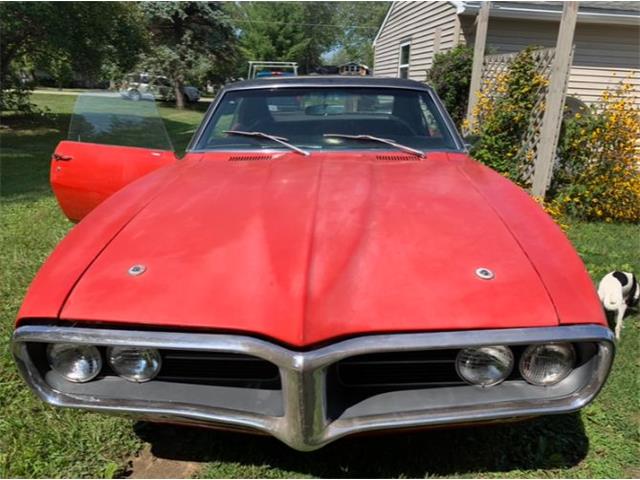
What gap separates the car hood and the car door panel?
3.76ft

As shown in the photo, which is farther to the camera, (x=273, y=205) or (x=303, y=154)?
(x=303, y=154)

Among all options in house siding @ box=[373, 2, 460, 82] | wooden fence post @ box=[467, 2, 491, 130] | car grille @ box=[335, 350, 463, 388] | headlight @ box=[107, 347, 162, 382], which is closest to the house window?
house siding @ box=[373, 2, 460, 82]

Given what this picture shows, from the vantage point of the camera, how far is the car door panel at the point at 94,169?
3295 mm

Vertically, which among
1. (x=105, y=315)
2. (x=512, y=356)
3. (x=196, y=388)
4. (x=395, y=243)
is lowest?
(x=196, y=388)

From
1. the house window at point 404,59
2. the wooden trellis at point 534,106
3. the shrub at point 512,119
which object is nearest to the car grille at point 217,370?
the shrub at point 512,119

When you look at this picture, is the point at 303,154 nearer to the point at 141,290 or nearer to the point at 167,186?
the point at 167,186

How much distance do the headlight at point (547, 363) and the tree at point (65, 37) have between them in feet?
35.5

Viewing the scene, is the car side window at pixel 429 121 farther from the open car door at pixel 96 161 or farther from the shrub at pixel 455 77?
the shrub at pixel 455 77

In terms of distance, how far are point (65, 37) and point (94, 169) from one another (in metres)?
8.34

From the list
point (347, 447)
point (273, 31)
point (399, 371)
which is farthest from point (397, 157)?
point (273, 31)

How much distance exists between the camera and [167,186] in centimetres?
243

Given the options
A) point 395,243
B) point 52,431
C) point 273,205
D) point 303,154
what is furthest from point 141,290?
point 303,154

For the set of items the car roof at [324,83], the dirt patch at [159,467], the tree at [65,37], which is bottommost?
the dirt patch at [159,467]

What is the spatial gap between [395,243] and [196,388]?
0.87 metres
